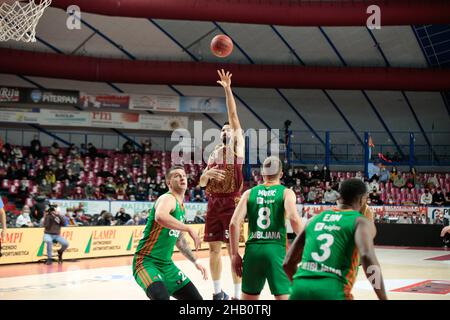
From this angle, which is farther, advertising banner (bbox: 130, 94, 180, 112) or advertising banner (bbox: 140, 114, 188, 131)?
advertising banner (bbox: 140, 114, 188, 131)

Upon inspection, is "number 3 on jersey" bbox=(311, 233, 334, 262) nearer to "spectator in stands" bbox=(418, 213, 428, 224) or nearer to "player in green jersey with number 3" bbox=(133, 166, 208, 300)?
"player in green jersey with number 3" bbox=(133, 166, 208, 300)

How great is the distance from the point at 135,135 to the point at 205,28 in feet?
24.2

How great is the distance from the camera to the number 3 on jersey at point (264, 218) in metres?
5.78

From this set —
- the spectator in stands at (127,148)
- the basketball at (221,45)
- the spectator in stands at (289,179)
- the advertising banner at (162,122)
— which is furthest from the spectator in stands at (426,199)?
the basketball at (221,45)

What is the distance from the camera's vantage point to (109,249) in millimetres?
17812

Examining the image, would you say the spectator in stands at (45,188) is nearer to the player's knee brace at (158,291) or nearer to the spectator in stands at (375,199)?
the spectator in stands at (375,199)

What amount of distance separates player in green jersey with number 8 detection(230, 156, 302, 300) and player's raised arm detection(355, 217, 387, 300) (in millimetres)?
1438

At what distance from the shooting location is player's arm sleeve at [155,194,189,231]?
571 cm

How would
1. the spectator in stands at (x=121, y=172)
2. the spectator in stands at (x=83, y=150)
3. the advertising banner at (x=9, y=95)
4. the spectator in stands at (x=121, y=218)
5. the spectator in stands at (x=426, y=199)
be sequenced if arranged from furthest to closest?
the spectator in stands at (x=83, y=150)
the advertising banner at (x=9, y=95)
the spectator in stands at (x=121, y=172)
the spectator in stands at (x=426, y=199)
the spectator in stands at (x=121, y=218)

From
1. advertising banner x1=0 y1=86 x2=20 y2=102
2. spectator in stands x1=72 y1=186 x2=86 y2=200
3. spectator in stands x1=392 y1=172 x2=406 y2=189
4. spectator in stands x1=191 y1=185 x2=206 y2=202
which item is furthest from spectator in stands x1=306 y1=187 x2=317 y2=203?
advertising banner x1=0 y1=86 x2=20 y2=102

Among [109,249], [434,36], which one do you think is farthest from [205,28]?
[109,249]

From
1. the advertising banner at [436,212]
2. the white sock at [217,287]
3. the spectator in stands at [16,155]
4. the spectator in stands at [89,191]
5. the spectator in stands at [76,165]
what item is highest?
the spectator in stands at [16,155]

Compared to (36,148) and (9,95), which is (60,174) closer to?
(36,148)
